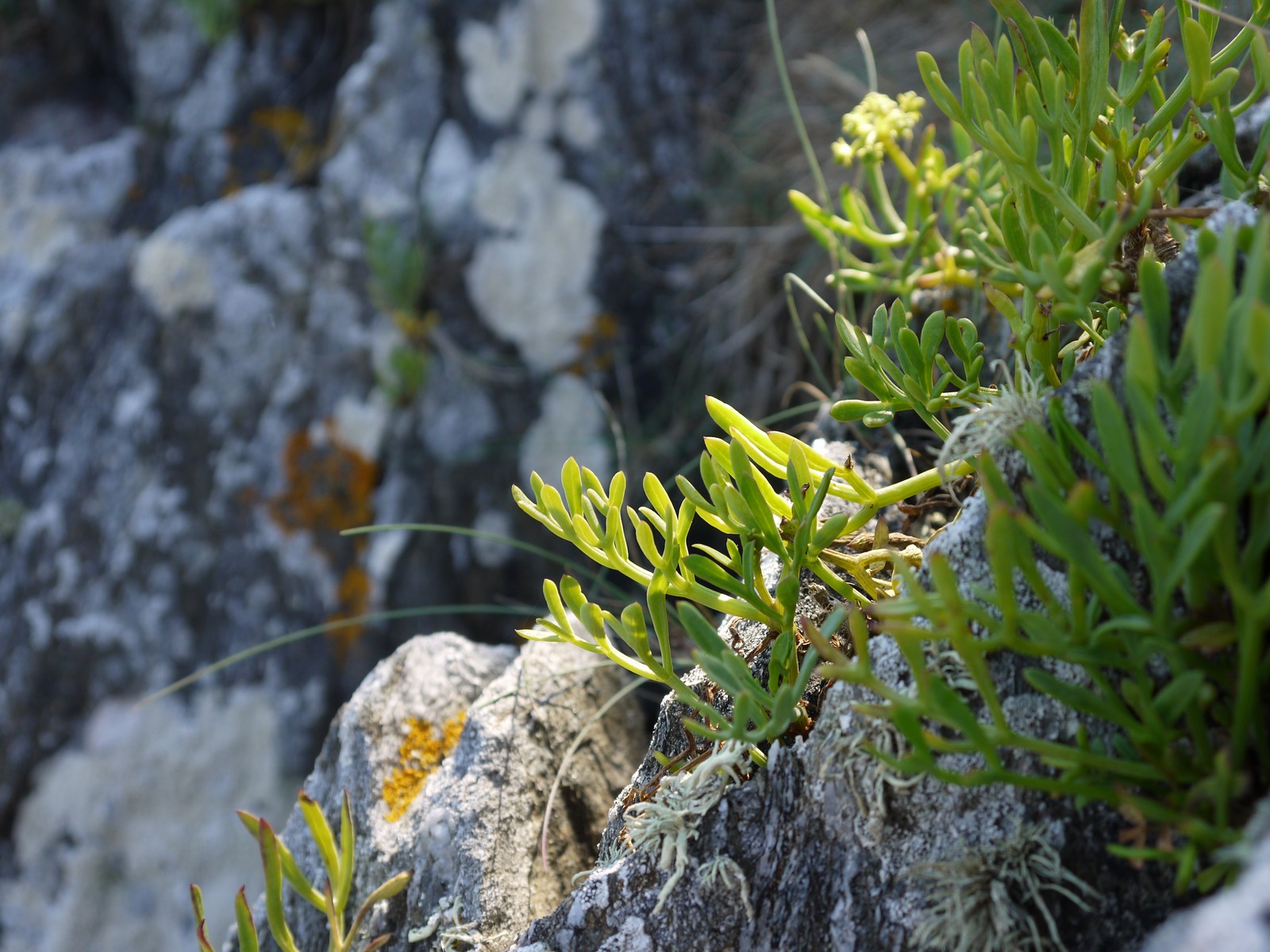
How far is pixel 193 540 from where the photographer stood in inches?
105

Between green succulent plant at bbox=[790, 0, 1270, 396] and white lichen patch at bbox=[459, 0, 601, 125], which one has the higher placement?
white lichen patch at bbox=[459, 0, 601, 125]

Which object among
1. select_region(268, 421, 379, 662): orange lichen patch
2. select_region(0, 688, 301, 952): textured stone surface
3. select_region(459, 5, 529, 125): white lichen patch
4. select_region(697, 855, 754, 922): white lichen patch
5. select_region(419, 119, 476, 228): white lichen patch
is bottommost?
select_region(0, 688, 301, 952): textured stone surface

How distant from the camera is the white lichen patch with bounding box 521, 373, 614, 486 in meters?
2.57

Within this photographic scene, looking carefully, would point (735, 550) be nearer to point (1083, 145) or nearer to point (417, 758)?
point (1083, 145)

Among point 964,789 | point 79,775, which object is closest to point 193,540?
point 79,775

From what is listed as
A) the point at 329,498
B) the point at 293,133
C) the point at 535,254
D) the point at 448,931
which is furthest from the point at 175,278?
the point at 448,931

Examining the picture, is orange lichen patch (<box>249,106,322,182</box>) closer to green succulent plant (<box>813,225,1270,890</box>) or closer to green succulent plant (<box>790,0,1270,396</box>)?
green succulent plant (<box>790,0,1270,396</box>)

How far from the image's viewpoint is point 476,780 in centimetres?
134

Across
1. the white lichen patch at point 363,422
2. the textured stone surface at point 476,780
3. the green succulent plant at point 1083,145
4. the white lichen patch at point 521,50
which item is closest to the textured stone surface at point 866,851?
the green succulent plant at point 1083,145

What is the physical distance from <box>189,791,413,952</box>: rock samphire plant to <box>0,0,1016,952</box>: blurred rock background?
112cm

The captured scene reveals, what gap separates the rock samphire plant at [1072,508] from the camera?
0.65 metres

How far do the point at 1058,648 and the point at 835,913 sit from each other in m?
0.39

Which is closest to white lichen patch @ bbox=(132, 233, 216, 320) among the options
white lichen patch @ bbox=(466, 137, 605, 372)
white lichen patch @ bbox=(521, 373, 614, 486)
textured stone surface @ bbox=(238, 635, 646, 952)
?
white lichen patch @ bbox=(466, 137, 605, 372)

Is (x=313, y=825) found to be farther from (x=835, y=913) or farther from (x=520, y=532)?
(x=520, y=532)
